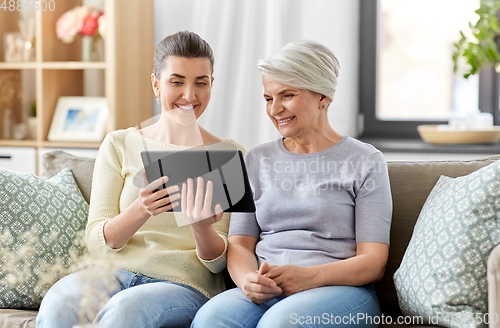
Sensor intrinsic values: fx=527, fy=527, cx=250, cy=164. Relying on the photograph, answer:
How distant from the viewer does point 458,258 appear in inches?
47.3

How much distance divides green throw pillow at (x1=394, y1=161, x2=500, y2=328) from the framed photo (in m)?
1.84

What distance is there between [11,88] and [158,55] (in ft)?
5.84

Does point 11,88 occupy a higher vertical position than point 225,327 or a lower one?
higher

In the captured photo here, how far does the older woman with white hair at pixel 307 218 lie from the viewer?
1242mm

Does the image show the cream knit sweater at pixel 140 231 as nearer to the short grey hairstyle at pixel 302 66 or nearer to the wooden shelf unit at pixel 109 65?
the short grey hairstyle at pixel 302 66

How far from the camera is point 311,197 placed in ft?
4.56

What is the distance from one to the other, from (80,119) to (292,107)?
5.32 feet

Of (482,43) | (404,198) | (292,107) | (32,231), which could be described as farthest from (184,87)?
(482,43)

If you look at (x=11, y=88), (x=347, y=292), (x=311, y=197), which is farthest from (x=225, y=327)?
(x=11, y=88)

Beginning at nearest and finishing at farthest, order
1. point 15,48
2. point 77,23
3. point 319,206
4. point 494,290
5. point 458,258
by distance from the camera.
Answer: point 494,290 → point 458,258 → point 319,206 → point 77,23 → point 15,48

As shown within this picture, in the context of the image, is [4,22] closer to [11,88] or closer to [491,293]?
[11,88]

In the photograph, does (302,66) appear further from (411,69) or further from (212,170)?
(411,69)

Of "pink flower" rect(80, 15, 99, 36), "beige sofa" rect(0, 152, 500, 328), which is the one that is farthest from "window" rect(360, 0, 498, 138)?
"pink flower" rect(80, 15, 99, 36)

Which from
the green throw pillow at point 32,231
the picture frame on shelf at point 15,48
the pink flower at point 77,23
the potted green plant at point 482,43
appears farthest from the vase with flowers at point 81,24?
the potted green plant at point 482,43
